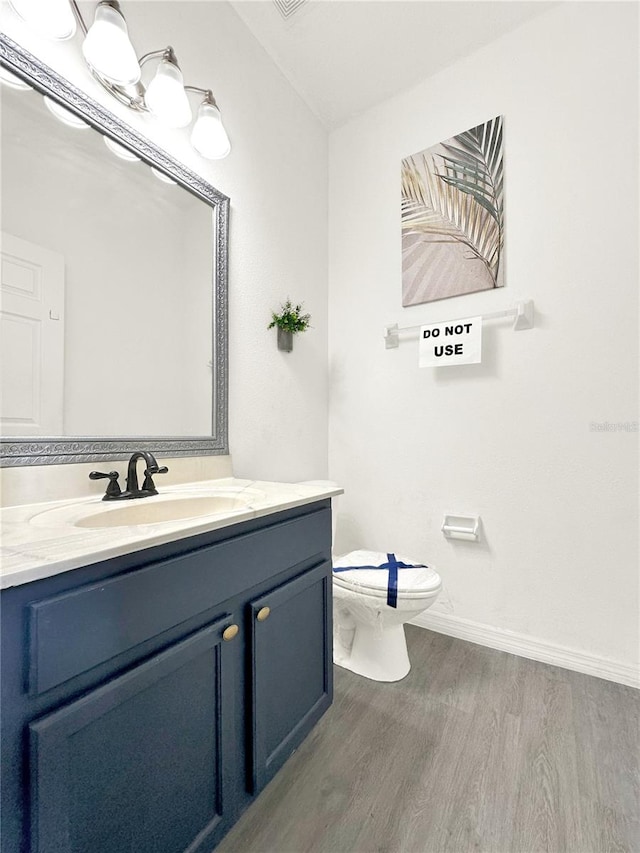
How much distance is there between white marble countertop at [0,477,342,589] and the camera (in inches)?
22.8

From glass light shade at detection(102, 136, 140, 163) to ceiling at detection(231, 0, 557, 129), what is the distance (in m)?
1.01

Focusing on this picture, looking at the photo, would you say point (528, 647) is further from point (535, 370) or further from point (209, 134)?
point (209, 134)

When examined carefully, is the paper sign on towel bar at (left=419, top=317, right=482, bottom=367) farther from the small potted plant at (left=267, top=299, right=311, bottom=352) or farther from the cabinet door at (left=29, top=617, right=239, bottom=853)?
the cabinet door at (left=29, top=617, right=239, bottom=853)

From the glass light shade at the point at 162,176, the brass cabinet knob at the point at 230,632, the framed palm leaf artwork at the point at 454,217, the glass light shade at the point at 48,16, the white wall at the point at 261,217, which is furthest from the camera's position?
the framed palm leaf artwork at the point at 454,217

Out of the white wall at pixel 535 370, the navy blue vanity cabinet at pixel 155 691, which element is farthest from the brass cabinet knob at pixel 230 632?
the white wall at pixel 535 370

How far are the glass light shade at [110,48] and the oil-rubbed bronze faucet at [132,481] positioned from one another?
1.10 metres

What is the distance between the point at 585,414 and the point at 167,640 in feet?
5.51

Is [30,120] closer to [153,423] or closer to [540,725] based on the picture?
[153,423]

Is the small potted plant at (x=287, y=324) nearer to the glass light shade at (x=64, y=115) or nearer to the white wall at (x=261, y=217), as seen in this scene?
the white wall at (x=261, y=217)

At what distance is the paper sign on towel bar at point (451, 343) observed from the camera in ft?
5.83

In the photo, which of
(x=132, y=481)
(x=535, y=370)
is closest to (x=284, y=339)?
(x=132, y=481)

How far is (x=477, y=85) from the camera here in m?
1.86

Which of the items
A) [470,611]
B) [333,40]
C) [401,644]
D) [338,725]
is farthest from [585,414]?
[333,40]

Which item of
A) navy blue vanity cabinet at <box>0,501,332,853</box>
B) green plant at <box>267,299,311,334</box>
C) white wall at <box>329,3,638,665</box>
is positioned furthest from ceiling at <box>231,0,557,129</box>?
navy blue vanity cabinet at <box>0,501,332,853</box>
